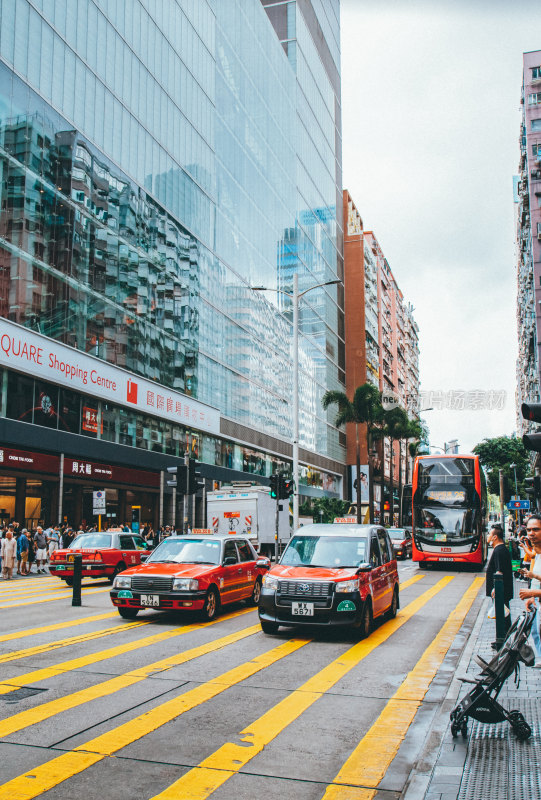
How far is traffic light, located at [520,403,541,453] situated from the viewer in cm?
547

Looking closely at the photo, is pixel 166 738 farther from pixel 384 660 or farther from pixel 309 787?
pixel 384 660

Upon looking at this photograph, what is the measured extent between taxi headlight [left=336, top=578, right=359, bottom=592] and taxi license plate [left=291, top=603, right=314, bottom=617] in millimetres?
473

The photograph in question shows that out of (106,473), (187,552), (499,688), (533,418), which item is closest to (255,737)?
(499,688)

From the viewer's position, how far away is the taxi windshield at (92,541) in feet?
72.1

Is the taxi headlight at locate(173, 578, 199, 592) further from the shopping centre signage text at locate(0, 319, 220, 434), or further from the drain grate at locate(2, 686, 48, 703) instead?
the shopping centre signage text at locate(0, 319, 220, 434)

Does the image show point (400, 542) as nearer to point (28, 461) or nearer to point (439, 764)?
point (28, 461)

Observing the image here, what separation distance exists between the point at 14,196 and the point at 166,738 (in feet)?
97.2

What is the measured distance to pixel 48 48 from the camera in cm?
3466

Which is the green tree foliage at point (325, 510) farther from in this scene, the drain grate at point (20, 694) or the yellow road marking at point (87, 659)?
the drain grate at point (20, 694)

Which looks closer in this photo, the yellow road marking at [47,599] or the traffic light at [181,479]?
the yellow road marking at [47,599]

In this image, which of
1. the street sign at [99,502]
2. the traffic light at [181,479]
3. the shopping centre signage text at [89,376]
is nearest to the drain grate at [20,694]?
the traffic light at [181,479]

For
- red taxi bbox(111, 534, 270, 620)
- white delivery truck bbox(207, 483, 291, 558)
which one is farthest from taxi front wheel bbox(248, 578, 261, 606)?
white delivery truck bbox(207, 483, 291, 558)

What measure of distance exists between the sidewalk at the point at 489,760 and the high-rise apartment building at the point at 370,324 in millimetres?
78154

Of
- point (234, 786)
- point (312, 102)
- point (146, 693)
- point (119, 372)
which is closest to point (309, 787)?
point (234, 786)
